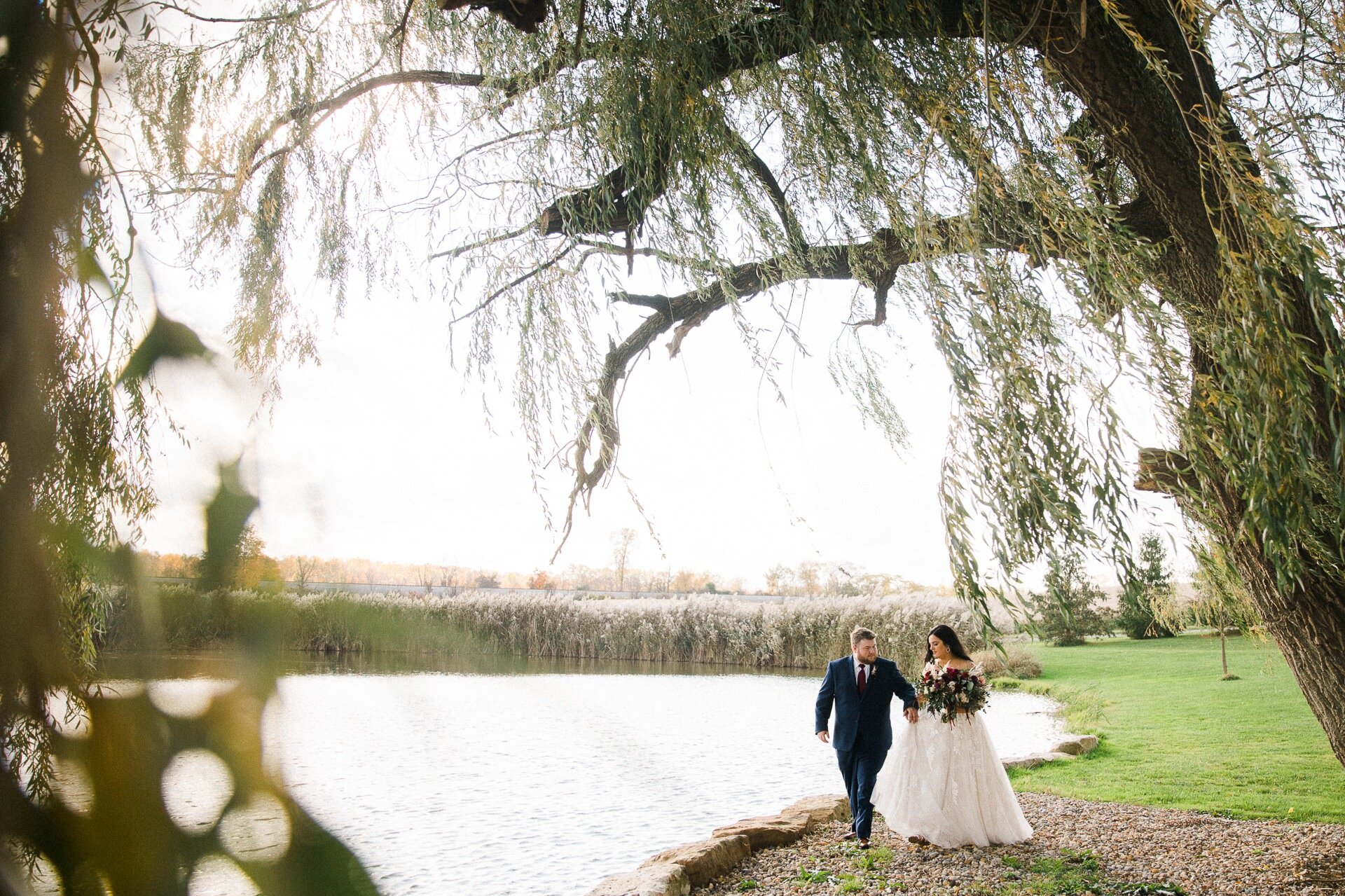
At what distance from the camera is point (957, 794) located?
14.2ft

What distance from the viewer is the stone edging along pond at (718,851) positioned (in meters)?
3.46

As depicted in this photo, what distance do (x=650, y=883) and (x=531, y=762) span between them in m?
4.13

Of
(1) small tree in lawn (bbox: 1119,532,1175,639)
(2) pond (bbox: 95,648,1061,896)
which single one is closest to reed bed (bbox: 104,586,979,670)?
(2) pond (bbox: 95,648,1061,896)

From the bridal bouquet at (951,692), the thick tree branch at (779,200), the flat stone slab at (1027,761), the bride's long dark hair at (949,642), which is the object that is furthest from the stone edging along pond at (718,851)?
the thick tree branch at (779,200)

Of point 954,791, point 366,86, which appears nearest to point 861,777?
point 954,791

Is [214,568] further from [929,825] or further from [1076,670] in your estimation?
[1076,670]

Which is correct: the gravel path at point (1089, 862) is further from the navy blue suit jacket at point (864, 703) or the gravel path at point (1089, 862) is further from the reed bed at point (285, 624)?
the reed bed at point (285, 624)

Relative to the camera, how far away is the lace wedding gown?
4289mm

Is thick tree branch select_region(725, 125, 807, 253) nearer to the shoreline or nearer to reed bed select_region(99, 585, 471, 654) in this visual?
reed bed select_region(99, 585, 471, 654)

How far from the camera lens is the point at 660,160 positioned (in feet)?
10.0

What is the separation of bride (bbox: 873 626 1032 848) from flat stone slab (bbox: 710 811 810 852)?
50 cm

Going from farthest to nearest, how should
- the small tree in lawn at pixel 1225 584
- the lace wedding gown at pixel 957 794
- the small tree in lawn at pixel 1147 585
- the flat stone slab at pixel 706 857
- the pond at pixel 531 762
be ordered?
the pond at pixel 531 762 → the lace wedding gown at pixel 957 794 → the flat stone slab at pixel 706 857 → the small tree in lawn at pixel 1225 584 → the small tree in lawn at pixel 1147 585

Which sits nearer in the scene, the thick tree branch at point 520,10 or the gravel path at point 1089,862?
the thick tree branch at point 520,10

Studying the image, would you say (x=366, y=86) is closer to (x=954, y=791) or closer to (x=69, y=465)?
(x=69, y=465)
